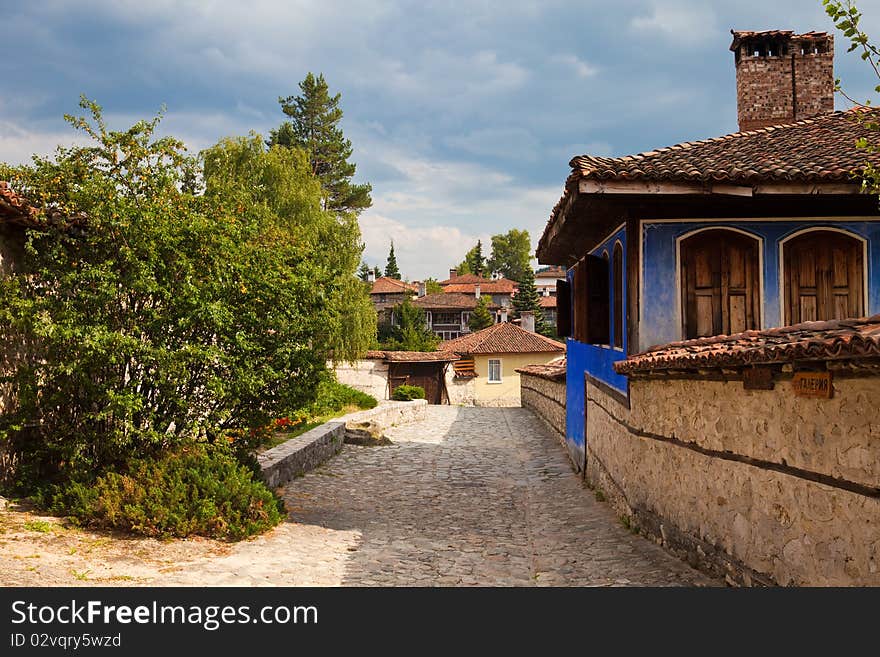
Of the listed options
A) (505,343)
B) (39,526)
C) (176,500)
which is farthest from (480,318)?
(39,526)

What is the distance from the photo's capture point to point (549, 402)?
21.5 metres

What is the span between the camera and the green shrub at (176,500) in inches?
281

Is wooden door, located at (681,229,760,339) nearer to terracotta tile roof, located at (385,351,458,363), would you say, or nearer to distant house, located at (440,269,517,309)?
terracotta tile roof, located at (385,351,458,363)

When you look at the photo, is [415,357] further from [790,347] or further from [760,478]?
[790,347]

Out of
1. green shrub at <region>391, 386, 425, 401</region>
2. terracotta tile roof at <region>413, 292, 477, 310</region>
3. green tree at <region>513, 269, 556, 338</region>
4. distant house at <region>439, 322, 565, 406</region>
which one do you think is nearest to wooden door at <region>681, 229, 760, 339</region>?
green shrub at <region>391, 386, 425, 401</region>

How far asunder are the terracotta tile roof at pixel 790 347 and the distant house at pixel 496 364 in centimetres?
3300

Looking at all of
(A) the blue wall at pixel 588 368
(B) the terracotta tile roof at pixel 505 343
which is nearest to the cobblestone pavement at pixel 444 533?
(A) the blue wall at pixel 588 368

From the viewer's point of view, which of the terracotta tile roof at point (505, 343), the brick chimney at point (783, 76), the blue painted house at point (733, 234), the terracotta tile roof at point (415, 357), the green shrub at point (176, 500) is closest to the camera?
the green shrub at point (176, 500)

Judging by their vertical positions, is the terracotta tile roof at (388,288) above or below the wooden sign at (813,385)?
above

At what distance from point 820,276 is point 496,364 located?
105 ft

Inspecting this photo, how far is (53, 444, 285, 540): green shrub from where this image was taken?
7.14 meters

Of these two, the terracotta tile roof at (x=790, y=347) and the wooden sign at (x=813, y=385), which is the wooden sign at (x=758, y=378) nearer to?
the terracotta tile roof at (x=790, y=347)

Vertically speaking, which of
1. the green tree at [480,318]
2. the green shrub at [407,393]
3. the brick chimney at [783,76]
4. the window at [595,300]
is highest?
the brick chimney at [783,76]
